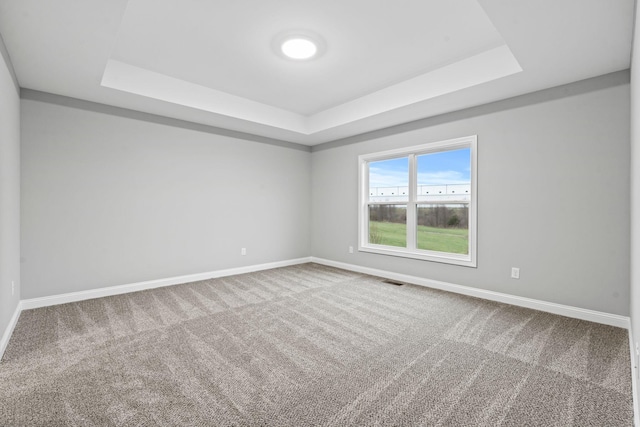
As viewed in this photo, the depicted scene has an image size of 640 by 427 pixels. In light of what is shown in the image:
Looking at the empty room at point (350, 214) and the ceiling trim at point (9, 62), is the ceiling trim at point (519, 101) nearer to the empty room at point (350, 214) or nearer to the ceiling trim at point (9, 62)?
the empty room at point (350, 214)

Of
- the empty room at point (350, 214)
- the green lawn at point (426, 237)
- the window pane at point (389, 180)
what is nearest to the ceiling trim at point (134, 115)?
the empty room at point (350, 214)

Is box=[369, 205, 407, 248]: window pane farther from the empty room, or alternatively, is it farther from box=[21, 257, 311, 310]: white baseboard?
box=[21, 257, 311, 310]: white baseboard

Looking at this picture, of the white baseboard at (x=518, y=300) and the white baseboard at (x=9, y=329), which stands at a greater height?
the white baseboard at (x=518, y=300)

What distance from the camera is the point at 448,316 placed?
10.3ft

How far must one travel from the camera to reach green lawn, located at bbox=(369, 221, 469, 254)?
4164mm

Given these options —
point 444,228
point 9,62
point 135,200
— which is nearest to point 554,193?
point 444,228

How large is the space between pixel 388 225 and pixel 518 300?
212 cm

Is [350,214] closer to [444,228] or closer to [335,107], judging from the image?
[444,228]

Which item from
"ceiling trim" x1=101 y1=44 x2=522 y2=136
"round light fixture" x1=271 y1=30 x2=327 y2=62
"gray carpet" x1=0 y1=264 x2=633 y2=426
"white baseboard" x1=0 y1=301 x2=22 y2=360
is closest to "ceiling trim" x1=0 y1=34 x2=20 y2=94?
"ceiling trim" x1=101 y1=44 x2=522 y2=136

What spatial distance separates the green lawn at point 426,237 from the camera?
13.7 feet

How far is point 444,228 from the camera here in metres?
4.34

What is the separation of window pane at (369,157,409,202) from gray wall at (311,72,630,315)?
654 mm

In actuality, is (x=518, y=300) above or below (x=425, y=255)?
below

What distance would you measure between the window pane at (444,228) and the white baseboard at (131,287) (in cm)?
267
